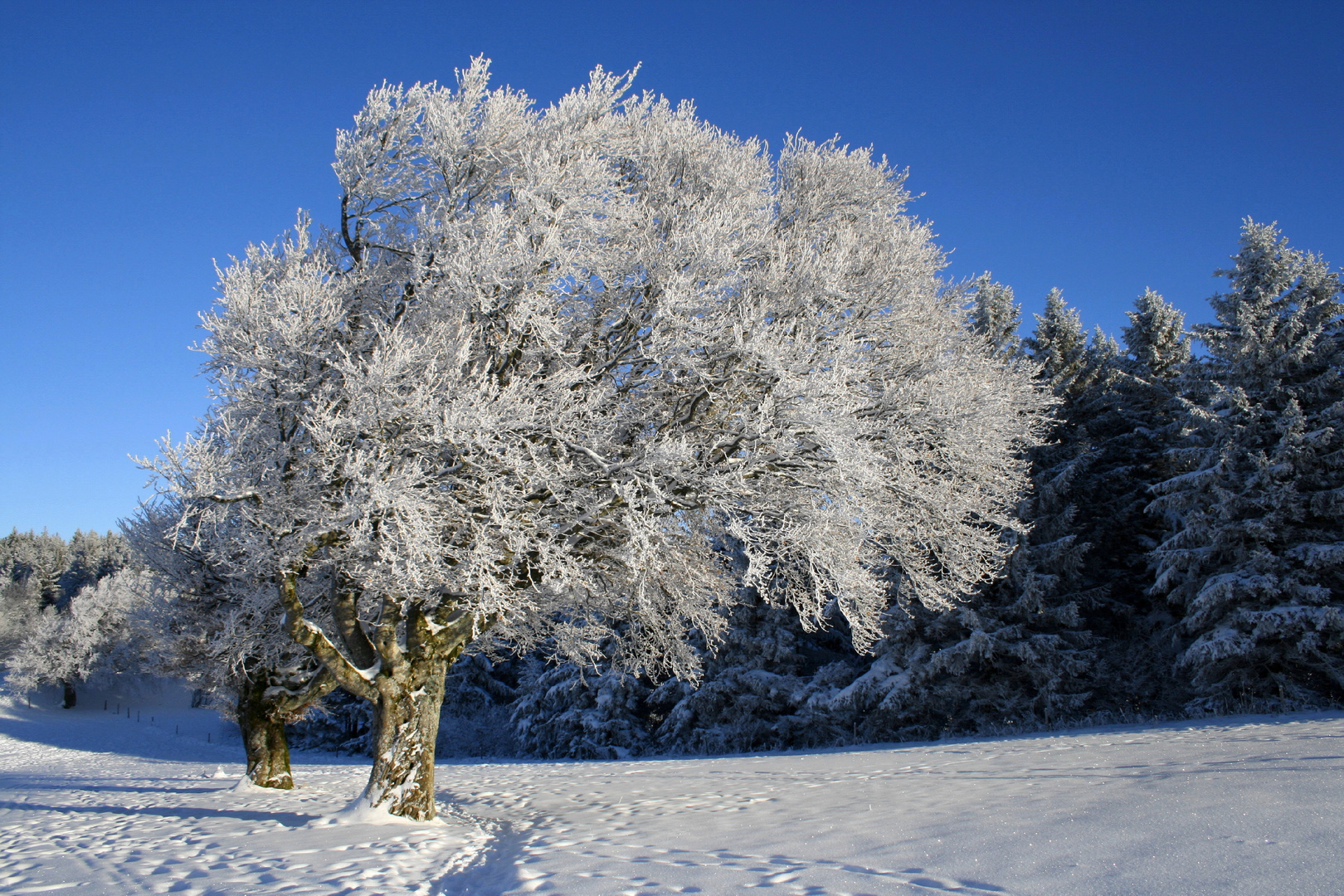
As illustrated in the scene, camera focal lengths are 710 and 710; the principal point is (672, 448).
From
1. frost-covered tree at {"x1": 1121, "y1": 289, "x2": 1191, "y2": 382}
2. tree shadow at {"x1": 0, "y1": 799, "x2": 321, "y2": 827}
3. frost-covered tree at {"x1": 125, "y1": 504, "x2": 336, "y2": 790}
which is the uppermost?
frost-covered tree at {"x1": 1121, "y1": 289, "x2": 1191, "y2": 382}

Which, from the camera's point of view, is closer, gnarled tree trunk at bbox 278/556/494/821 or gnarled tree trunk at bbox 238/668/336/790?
gnarled tree trunk at bbox 278/556/494/821

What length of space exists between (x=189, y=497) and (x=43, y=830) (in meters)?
5.41

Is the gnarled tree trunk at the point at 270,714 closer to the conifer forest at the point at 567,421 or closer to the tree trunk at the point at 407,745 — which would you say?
the conifer forest at the point at 567,421

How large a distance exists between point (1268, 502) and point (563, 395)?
18.0 metres

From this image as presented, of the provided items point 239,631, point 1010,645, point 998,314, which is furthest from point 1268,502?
point 239,631

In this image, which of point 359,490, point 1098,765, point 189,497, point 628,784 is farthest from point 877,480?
point 628,784

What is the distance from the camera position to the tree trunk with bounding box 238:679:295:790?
13.2m

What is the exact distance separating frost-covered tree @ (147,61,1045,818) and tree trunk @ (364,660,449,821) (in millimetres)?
27

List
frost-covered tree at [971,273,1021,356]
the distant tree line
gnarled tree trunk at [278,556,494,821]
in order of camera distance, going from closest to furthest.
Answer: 1. gnarled tree trunk at [278,556,494,821]
2. the distant tree line
3. frost-covered tree at [971,273,1021,356]

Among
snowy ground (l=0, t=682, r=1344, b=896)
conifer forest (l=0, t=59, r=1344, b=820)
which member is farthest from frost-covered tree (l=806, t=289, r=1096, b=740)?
snowy ground (l=0, t=682, r=1344, b=896)

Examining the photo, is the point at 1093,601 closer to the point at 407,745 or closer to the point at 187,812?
the point at 407,745

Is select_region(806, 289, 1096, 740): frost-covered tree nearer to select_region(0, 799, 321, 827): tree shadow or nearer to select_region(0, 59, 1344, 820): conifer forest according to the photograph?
select_region(0, 59, 1344, 820): conifer forest

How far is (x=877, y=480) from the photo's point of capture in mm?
7344

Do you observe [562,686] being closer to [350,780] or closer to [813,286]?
[350,780]
